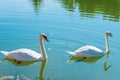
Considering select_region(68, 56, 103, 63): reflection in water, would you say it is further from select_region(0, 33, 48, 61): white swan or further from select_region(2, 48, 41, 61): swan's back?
select_region(2, 48, 41, 61): swan's back

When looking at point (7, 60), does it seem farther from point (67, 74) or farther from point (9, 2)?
point (9, 2)

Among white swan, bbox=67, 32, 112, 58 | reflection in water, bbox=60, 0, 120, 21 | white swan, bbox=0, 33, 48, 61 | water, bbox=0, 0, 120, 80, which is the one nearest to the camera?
water, bbox=0, 0, 120, 80

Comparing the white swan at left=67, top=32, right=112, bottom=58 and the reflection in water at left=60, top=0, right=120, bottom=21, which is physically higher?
the reflection in water at left=60, top=0, right=120, bottom=21

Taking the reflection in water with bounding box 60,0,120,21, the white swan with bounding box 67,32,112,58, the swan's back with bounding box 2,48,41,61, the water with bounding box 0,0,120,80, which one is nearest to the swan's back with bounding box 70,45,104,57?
the white swan with bounding box 67,32,112,58

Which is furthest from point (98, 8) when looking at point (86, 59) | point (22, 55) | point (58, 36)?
point (22, 55)

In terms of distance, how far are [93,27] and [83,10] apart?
234 inches

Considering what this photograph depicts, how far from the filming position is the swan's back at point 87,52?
14.5 m

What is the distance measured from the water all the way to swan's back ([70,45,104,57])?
0.95ft

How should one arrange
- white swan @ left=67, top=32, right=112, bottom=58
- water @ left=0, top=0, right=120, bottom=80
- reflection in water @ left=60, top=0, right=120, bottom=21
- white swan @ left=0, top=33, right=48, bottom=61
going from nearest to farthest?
water @ left=0, top=0, right=120, bottom=80, white swan @ left=0, top=33, right=48, bottom=61, white swan @ left=67, top=32, right=112, bottom=58, reflection in water @ left=60, top=0, right=120, bottom=21

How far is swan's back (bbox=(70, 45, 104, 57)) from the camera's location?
14526mm

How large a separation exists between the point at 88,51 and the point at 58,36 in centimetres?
276

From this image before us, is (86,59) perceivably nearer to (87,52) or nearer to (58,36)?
(87,52)

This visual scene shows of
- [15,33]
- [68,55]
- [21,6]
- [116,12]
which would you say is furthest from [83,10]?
[68,55]

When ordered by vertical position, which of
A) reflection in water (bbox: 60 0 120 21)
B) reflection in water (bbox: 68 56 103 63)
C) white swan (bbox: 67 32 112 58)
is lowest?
reflection in water (bbox: 68 56 103 63)
